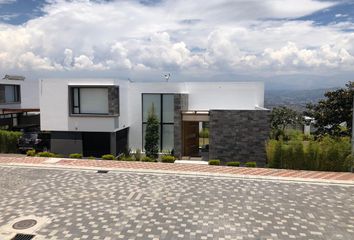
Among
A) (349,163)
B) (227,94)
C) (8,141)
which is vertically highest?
(227,94)

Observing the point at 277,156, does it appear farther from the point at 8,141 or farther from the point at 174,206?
the point at 8,141

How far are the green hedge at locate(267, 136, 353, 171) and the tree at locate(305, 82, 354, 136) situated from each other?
8156 mm

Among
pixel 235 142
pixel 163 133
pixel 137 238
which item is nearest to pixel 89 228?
pixel 137 238

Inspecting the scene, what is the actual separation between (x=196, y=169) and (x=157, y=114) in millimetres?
8522

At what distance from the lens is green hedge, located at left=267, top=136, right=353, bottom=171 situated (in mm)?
16156

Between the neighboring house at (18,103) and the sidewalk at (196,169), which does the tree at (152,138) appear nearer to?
the sidewalk at (196,169)

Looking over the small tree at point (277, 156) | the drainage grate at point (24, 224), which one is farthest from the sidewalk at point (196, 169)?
the drainage grate at point (24, 224)

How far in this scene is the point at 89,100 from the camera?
22641mm

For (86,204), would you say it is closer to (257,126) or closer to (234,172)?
(234,172)

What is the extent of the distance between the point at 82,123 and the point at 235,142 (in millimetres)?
10429

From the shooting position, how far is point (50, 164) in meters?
17.5

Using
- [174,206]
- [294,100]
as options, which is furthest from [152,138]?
[294,100]

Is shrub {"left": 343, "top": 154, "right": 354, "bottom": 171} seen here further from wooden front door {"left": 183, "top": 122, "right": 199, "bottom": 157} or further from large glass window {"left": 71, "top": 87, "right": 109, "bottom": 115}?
large glass window {"left": 71, "top": 87, "right": 109, "bottom": 115}

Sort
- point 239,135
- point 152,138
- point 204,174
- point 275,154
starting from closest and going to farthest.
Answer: point 204,174 → point 275,154 → point 239,135 → point 152,138
